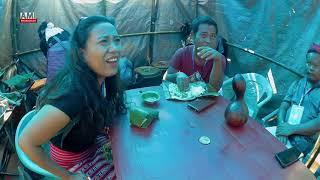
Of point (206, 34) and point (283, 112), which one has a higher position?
point (206, 34)

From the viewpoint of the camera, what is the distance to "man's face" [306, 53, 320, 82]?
8.68 feet

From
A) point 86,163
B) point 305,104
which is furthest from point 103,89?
point 305,104

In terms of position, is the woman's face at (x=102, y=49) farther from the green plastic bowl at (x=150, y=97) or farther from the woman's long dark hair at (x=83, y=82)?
the green plastic bowl at (x=150, y=97)

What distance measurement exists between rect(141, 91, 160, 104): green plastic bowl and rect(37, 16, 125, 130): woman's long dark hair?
0.39m

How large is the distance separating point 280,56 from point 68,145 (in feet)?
11.0

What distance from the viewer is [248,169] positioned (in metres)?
1.58

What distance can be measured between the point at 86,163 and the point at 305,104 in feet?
6.58

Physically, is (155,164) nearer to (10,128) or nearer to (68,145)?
(68,145)

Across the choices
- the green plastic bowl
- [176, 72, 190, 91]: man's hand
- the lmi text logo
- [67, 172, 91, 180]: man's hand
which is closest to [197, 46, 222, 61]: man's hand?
[176, 72, 190, 91]: man's hand

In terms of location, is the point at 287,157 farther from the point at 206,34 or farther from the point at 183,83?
the point at 206,34

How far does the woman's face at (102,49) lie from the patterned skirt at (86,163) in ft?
1.85

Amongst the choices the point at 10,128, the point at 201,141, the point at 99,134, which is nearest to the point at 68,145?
the point at 99,134

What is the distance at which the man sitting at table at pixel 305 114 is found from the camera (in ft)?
8.27

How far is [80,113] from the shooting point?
1.73 metres
